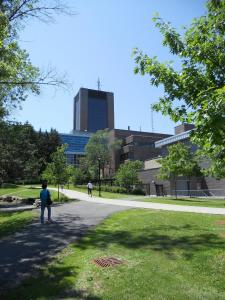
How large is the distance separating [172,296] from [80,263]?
9.56ft

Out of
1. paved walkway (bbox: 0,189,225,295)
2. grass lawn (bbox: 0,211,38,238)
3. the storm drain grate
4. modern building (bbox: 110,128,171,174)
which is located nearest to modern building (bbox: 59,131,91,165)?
modern building (bbox: 110,128,171,174)

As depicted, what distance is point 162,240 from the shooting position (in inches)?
414

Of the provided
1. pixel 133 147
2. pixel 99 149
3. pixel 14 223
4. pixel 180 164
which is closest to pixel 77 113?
pixel 99 149

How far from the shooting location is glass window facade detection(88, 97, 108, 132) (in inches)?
6150

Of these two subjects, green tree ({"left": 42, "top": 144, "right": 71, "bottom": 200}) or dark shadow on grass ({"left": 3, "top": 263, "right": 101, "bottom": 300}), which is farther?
green tree ({"left": 42, "top": 144, "right": 71, "bottom": 200})

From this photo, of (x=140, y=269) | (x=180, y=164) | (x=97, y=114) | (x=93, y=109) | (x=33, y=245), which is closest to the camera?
(x=140, y=269)

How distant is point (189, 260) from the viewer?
324 inches

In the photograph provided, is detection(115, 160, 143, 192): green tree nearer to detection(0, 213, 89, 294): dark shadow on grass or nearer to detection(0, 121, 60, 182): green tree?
detection(0, 121, 60, 182): green tree

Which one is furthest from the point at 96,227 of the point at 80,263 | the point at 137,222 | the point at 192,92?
the point at 192,92

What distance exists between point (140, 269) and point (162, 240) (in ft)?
9.59

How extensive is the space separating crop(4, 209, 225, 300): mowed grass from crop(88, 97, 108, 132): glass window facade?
146 meters

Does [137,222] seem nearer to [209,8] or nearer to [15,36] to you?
[209,8]

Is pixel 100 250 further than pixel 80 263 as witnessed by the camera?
Yes

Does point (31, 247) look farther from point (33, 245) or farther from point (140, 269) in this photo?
point (140, 269)
